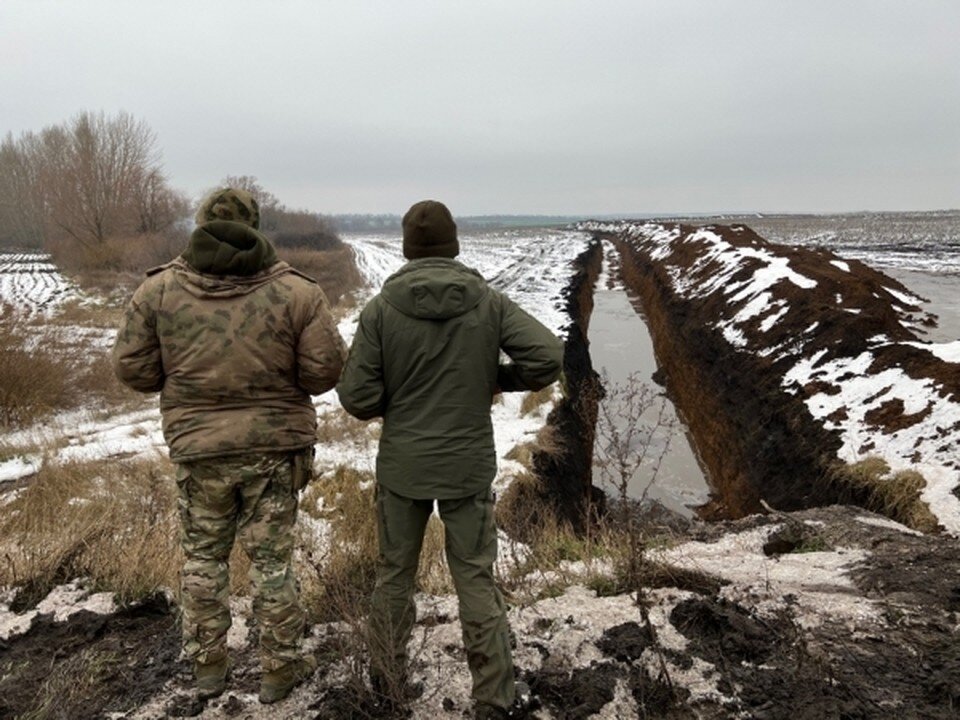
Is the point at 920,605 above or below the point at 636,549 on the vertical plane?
below

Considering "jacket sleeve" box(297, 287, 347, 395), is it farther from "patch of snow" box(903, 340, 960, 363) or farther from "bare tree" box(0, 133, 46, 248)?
"bare tree" box(0, 133, 46, 248)

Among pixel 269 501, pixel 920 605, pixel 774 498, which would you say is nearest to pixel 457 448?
pixel 269 501

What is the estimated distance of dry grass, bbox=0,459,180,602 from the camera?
3225mm

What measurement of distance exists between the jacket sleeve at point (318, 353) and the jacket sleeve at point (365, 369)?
10 cm

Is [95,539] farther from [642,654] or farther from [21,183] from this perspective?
[21,183]

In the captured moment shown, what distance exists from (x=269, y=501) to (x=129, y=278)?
30.1 meters

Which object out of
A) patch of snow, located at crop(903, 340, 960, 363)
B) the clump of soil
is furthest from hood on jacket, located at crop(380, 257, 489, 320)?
patch of snow, located at crop(903, 340, 960, 363)

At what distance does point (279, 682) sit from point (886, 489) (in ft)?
19.6

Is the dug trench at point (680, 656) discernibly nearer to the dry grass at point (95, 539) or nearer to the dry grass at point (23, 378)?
the dry grass at point (95, 539)

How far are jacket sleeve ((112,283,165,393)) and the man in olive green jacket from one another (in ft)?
2.48

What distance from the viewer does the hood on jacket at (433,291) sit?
81.1 inches

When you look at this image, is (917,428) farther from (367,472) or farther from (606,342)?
(606,342)

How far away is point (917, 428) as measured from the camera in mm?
6504

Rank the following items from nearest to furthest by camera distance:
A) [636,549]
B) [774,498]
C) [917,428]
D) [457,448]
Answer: [457,448] < [636,549] < [917,428] < [774,498]
